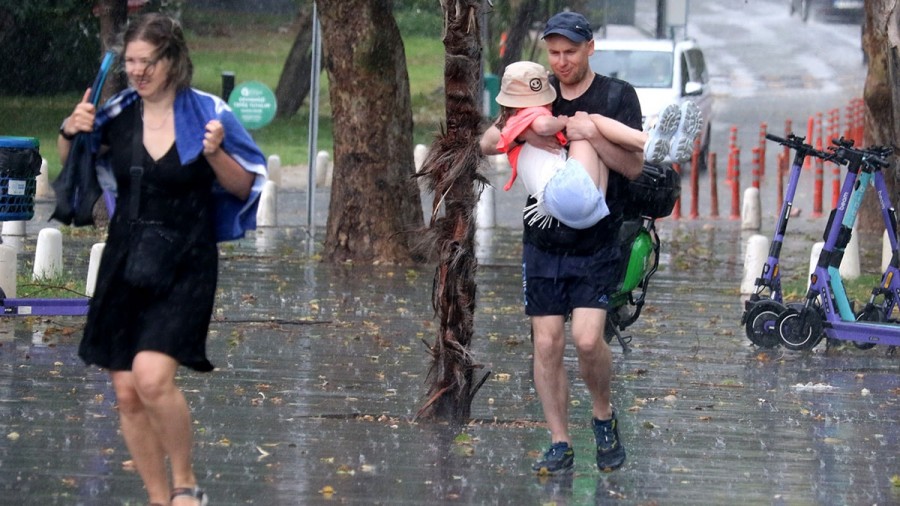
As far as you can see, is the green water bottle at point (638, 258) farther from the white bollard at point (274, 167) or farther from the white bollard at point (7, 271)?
the white bollard at point (274, 167)

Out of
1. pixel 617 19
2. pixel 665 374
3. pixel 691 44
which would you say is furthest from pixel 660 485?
pixel 617 19

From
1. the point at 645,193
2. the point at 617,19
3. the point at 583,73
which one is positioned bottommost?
the point at 617,19

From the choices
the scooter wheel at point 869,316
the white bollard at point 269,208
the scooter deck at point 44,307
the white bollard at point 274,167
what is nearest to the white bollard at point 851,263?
the scooter wheel at point 869,316

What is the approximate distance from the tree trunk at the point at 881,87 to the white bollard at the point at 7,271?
6260 millimetres

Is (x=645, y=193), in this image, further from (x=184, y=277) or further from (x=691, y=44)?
(x=691, y=44)

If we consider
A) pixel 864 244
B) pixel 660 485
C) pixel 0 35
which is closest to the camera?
pixel 660 485

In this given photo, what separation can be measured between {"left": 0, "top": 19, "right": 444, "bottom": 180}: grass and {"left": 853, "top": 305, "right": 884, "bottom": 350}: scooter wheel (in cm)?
1540

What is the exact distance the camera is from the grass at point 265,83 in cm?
3170

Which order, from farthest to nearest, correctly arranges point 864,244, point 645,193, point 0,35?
1. point 0,35
2. point 864,244
3. point 645,193

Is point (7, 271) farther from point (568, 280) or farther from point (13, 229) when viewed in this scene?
point (568, 280)

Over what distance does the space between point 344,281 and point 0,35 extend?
22.9m

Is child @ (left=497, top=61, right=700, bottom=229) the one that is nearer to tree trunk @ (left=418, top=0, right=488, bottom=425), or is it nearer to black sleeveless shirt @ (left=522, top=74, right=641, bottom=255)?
black sleeveless shirt @ (left=522, top=74, right=641, bottom=255)

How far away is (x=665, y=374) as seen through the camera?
9.25m

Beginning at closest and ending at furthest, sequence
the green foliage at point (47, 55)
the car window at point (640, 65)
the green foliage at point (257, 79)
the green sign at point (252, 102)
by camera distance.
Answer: the green sign at point (252, 102) → the car window at point (640, 65) → the green foliage at point (257, 79) → the green foliage at point (47, 55)
